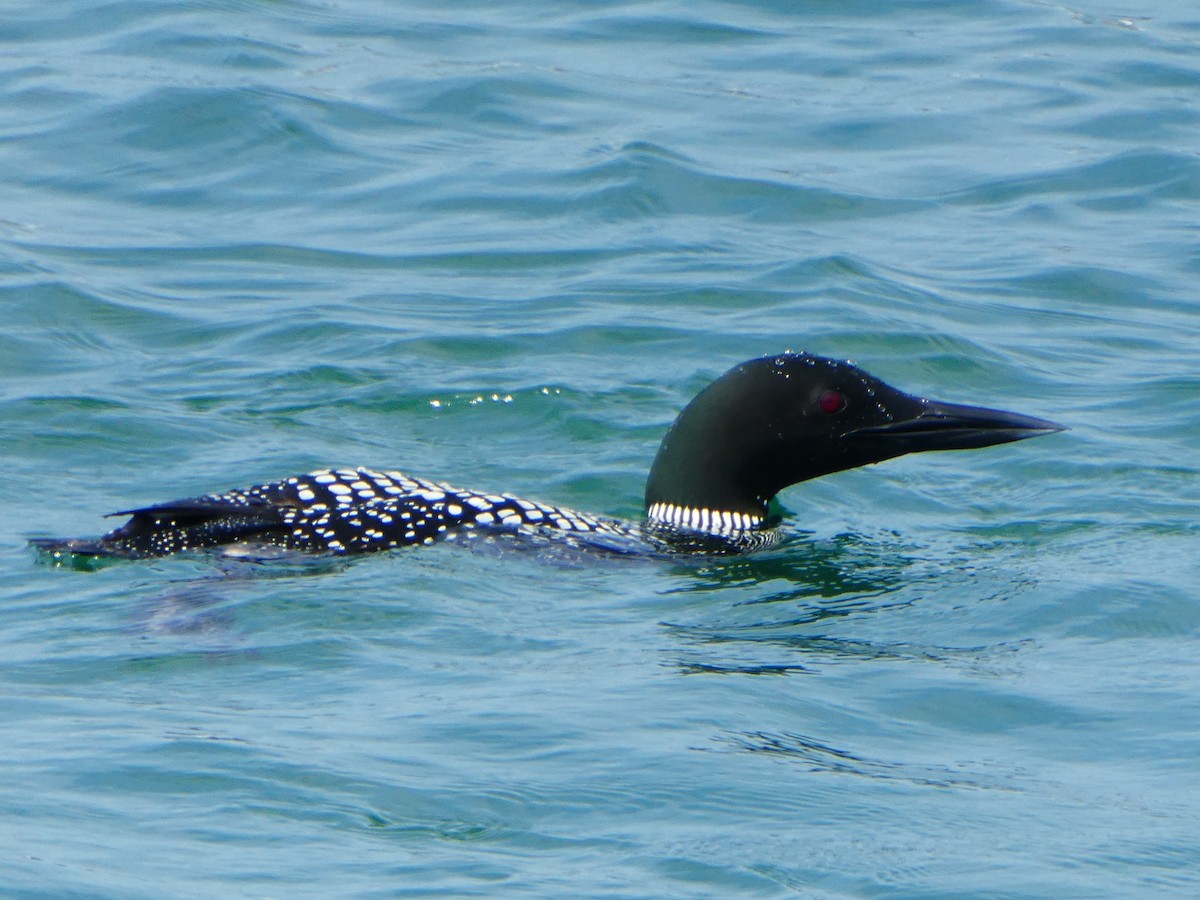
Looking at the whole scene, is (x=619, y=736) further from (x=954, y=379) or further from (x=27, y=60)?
(x=27, y=60)

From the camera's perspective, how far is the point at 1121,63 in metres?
11.9

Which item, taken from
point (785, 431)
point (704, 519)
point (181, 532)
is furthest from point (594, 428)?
point (181, 532)

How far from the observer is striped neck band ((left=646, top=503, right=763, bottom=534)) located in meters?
6.00

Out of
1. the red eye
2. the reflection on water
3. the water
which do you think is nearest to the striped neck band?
the water

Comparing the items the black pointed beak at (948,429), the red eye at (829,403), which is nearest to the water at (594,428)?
the black pointed beak at (948,429)

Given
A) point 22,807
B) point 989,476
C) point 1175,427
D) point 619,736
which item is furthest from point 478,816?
point 1175,427

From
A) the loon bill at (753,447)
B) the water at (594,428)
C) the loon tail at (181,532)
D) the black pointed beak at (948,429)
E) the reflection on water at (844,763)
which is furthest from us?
the black pointed beak at (948,429)

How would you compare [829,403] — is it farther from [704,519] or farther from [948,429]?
[704,519]

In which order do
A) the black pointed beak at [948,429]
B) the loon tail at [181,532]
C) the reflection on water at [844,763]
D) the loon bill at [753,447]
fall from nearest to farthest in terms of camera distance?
1. the reflection on water at [844,763]
2. the loon tail at [181,532]
3. the loon bill at [753,447]
4. the black pointed beak at [948,429]

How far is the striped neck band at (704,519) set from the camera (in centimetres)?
600

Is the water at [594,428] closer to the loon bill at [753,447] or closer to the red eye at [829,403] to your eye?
the loon bill at [753,447]

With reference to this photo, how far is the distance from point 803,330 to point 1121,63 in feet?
15.6

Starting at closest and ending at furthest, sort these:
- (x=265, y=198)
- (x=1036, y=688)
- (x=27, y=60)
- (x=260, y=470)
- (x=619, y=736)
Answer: (x=619, y=736)
(x=1036, y=688)
(x=260, y=470)
(x=265, y=198)
(x=27, y=60)

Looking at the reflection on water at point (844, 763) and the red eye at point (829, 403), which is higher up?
the red eye at point (829, 403)
